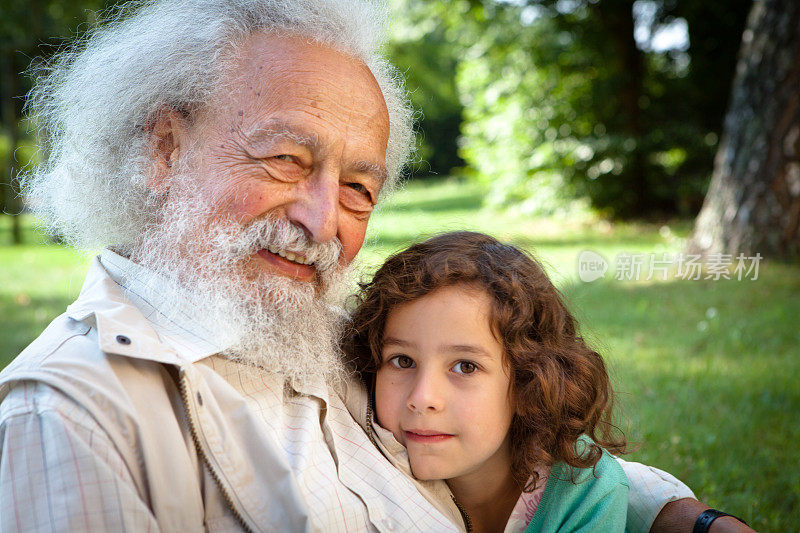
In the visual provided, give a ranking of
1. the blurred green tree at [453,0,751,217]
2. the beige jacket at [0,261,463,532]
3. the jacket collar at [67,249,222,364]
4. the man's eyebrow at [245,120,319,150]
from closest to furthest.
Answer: the beige jacket at [0,261,463,532]
the jacket collar at [67,249,222,364]
the man's eyebrow at [245,120,319,150]
the blurred green tree at [453,0,751,217]

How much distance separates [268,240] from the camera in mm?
2113

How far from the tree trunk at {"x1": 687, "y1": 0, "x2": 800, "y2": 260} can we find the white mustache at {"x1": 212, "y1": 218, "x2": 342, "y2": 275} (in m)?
7.42

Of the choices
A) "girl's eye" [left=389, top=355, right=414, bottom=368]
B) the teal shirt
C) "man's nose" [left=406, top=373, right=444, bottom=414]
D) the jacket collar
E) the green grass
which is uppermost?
the jacket collar

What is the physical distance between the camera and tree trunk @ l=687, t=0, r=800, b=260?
7.81 meters

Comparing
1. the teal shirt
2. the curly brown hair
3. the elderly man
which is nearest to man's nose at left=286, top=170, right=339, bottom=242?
the elderly man

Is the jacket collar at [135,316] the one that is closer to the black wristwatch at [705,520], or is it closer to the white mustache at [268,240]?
the white mustache at [268,240]

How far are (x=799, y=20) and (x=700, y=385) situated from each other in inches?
203

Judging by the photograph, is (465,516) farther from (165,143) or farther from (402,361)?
(165,143)

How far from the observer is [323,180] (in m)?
2.22

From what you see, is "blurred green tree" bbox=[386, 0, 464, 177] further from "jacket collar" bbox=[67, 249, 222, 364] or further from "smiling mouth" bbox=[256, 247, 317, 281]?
"jacket collar" bbox=[67, 249, 222, 364]

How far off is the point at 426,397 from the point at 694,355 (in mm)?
4044

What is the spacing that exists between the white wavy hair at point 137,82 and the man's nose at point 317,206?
17.9 inches

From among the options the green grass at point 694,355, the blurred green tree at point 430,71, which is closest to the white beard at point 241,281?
the green grass at point 694,355

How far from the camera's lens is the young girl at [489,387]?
221 cm
